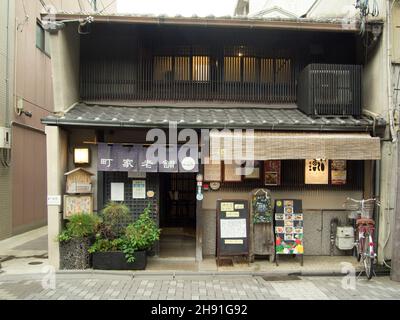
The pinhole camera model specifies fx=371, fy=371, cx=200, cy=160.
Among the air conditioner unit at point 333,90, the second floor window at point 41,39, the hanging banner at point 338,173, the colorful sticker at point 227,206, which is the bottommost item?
the colorful sticker at point 227,206

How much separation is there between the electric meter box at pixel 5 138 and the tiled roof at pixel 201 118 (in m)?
4.18

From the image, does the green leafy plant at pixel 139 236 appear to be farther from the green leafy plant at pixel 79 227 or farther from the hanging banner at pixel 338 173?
the hanging banner at pixel 338 173

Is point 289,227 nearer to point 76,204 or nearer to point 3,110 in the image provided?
point 76,204

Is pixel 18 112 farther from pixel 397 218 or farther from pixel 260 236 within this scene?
pixel 397 218

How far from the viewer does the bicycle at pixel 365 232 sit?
8.88m

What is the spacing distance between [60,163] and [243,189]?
197 inches

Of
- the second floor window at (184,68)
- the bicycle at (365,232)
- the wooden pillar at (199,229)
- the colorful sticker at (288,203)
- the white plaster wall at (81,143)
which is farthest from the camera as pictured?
the second floor window at (184,68)

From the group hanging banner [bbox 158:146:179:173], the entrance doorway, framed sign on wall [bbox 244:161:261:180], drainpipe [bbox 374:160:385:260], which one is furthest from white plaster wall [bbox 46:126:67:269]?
drainpipe [bbox 374:160:385:260]

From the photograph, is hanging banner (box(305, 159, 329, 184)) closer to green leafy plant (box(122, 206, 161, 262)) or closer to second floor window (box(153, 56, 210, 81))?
second floor window (box(153, 56, 210, 81))

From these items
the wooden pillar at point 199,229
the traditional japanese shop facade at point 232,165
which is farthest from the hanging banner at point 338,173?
the wooden pillar at point 199,229

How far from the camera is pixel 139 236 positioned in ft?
30.4

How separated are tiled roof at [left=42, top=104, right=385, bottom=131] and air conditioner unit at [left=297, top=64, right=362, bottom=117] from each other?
0.85ft

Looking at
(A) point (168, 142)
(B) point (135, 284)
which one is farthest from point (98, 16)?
(B) point (135, 284)

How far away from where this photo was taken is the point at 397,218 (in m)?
8.90
